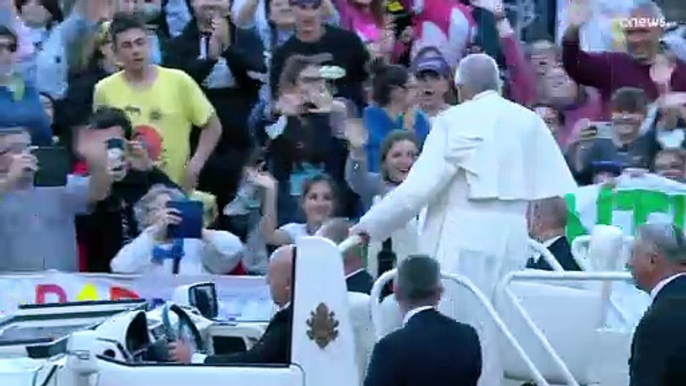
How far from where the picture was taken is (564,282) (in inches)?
373

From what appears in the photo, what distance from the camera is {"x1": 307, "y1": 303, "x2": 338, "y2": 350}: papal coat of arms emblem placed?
852cm

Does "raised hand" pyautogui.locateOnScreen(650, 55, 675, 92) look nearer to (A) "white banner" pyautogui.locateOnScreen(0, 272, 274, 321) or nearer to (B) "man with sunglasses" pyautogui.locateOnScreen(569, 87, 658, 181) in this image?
(B) "man with sunglasses" pyautogui.locateOnScreen(569, 87, 658, 181)

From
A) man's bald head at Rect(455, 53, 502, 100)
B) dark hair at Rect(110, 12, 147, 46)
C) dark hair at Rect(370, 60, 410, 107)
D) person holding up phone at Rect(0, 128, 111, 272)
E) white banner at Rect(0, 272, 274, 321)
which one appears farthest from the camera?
dark hair at Rect(370, 60, 410, 107)

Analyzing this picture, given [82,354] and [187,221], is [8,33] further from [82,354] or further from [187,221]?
[82,354]

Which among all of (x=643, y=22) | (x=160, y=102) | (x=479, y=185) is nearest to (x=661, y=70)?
(x=643, y=22)

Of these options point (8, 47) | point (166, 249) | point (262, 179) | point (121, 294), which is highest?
point (8, 47)

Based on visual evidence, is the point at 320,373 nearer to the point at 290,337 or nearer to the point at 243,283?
the point at 290,337

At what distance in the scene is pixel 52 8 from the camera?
14391 mm

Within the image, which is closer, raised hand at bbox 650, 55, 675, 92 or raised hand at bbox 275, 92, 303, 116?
raised hand at bbox 275, 92, 303, 116

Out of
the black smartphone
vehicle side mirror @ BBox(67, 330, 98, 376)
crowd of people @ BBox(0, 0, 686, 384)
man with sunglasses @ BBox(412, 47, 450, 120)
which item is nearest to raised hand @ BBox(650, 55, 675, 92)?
crowd of people @ BBox(0, 0, 686, 384)

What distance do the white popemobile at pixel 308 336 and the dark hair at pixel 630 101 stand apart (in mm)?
2965

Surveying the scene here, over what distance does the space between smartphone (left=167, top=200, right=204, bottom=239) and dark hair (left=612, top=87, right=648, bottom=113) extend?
2879mm

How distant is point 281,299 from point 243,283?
5.91 feet

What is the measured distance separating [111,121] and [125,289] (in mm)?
1301
